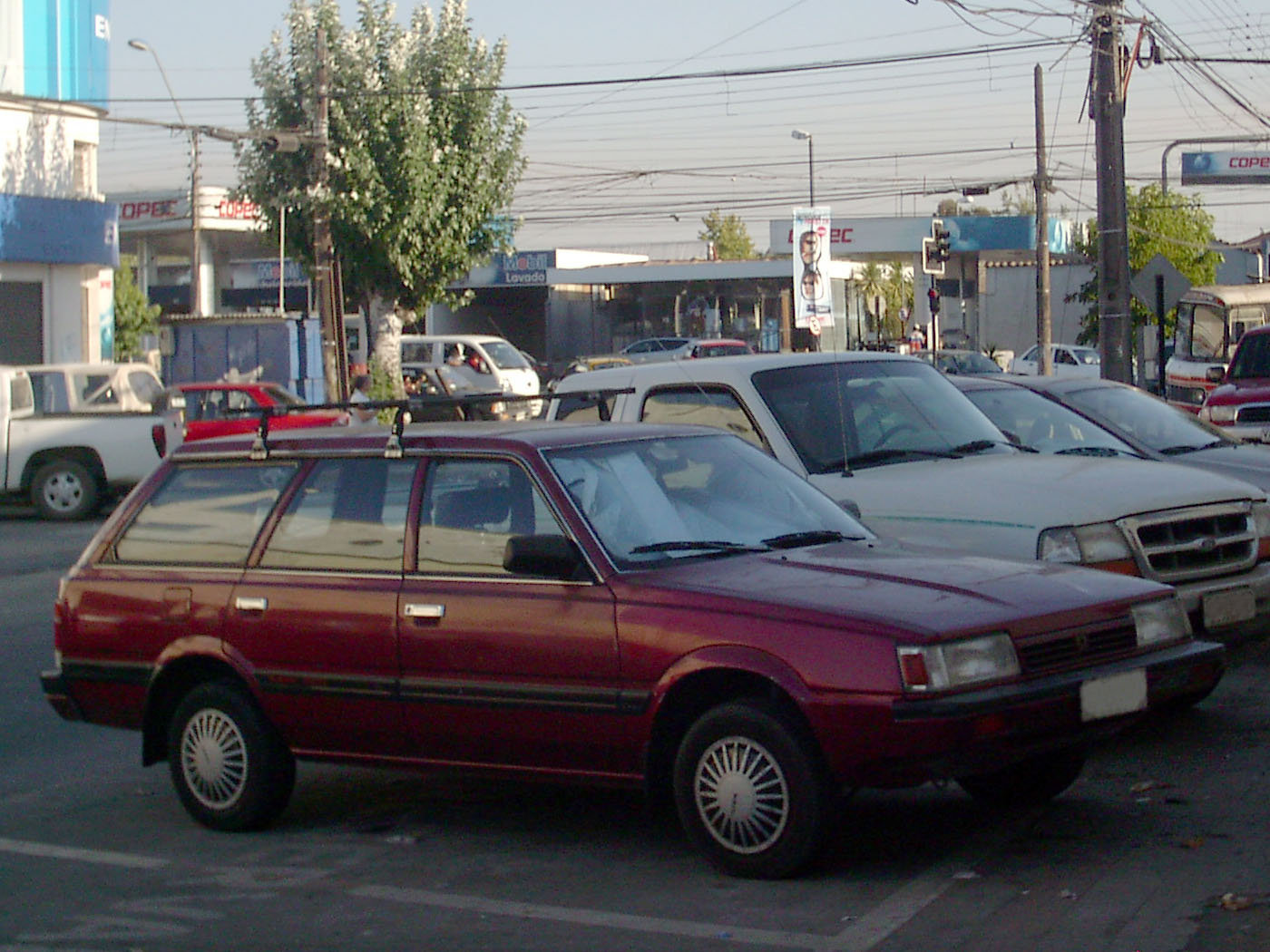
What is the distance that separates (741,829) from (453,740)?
3.93ft

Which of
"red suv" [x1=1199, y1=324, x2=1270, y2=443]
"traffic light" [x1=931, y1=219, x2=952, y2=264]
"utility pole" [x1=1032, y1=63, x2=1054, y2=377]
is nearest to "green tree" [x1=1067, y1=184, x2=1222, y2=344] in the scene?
"utility pole" [x1=1032, y1=63, x2=1054, y2=377]

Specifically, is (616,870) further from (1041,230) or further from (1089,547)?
(1041,230)

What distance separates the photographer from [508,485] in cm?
607

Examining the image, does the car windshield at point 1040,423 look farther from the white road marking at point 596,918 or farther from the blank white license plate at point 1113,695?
the white road marking at point 596,918

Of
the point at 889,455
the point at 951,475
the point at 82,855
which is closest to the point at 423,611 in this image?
the point at 82,855

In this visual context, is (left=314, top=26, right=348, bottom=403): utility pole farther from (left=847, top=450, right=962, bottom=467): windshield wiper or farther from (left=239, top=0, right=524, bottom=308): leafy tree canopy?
(left=847, top=450, right=962, bottom=467): windshield wiper

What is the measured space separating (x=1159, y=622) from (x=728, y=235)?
313ft

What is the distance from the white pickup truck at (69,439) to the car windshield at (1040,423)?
41.3 ft

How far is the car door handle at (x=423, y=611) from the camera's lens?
6.00m

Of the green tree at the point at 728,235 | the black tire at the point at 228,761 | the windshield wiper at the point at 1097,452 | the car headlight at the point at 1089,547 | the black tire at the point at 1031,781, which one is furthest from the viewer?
the green tree at the point at 728,235

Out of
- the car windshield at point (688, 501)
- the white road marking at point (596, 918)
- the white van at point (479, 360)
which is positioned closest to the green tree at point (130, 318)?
the white van at point (479, 360)

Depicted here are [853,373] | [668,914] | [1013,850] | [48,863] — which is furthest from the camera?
[853,373]

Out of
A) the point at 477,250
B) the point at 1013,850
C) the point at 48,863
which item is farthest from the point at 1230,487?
the point at 477,250

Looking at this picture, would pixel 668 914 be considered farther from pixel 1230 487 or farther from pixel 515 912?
pixel 1230 487
